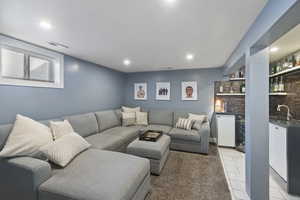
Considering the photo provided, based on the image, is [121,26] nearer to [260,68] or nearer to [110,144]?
[260,68]

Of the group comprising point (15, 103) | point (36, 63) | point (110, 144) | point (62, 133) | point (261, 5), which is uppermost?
point (261, 5)

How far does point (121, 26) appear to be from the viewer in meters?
1.76

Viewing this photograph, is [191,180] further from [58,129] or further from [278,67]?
[278,67]

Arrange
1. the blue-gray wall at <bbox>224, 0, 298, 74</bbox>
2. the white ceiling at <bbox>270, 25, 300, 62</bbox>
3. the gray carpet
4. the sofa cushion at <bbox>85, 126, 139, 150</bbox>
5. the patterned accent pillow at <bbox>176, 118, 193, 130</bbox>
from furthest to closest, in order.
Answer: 1. the patterned accent pillow at <bbox>176, 118, 193, 130</bbox>
2. the sofa cushion at <bbox>85, 126, 139, 150</bbox>
3. the white ceiling at <bbox>270, 25, 300, 62</bbox>
4. the gray carpet
5. the blue-gray wall at <bbox>224, 0, 298, 74</bbox>

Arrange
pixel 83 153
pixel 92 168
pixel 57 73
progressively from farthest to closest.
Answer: pixel 57 73
pixel 83 153
pixel 92 168

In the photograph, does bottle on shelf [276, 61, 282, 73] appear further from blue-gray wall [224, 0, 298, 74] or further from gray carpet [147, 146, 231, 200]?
gray carpet [147, 146, 231, 200]

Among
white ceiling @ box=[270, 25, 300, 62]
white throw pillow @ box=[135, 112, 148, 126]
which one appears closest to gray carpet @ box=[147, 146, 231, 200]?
white throw pillow @ box=[135, 112, 148, 126]

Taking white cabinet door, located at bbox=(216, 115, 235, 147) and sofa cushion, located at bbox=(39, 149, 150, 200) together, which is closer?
sofa cushion, located at bbox=(39, 149, 150, 200)

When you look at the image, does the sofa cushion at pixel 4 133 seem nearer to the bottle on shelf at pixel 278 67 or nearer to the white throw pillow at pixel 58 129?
the white throw pillow at pixel 58 129

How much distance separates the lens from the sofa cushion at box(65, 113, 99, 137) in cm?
274

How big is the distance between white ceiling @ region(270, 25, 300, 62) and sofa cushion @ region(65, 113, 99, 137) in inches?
156

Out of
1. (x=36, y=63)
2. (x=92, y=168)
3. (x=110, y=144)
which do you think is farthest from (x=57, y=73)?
(x=92, y=168)

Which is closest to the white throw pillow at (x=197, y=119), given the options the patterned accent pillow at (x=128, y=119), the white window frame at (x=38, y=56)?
the patterned accent pillow at (x=128, y=119)

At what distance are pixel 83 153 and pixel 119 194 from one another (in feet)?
3.37
